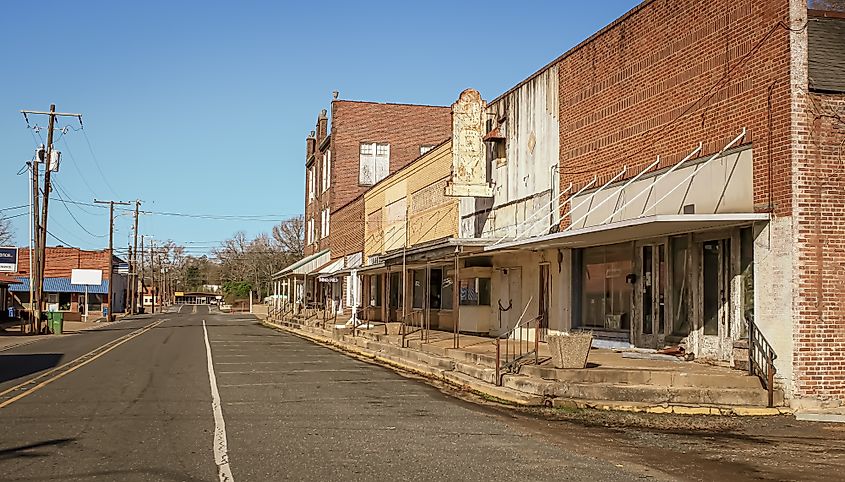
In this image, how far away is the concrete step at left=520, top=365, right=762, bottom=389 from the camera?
14625mm

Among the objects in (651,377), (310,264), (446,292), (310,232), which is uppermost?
(310,232)

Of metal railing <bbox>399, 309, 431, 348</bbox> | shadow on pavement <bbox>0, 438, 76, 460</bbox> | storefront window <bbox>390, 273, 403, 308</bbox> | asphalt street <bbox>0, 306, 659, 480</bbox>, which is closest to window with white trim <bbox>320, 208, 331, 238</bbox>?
storefront window <bbox>390, 273, 403, 308</bbox>

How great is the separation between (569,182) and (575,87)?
240 cm

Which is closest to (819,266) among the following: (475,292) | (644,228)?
(644,228)

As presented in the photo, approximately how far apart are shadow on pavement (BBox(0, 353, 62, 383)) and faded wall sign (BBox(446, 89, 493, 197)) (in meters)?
12.4

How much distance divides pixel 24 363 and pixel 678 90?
59.5 feet

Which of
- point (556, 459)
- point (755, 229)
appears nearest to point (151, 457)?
point (556, 459)

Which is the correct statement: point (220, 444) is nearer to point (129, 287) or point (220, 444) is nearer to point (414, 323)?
point (414, 323)

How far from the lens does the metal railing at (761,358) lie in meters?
14.2

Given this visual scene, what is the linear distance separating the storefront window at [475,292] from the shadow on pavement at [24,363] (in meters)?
12.9

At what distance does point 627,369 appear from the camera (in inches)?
610

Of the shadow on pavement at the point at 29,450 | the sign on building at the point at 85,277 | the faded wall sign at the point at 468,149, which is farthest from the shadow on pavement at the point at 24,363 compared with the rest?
the sign on building at the point at 85,277

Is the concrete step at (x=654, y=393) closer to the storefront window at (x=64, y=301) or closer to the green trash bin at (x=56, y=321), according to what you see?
the green trash bin at (x=56, y=321)

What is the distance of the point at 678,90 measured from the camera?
1797cm
